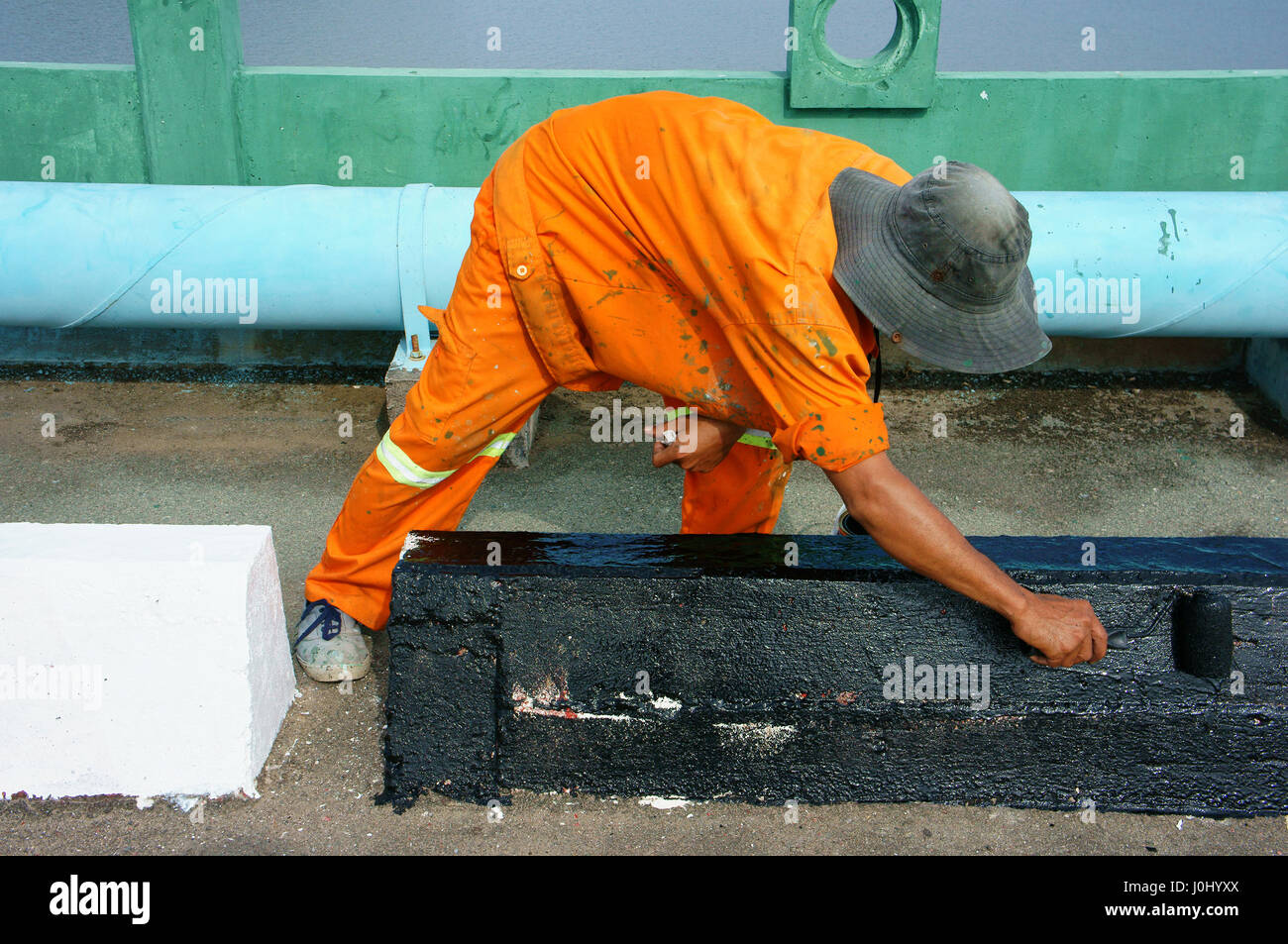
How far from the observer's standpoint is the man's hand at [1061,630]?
2.11 metres

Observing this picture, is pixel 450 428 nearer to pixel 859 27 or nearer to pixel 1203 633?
pixel 1203 633

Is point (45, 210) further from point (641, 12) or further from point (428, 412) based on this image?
point (641, 12)

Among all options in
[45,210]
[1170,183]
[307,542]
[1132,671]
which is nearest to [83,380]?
[45,210]

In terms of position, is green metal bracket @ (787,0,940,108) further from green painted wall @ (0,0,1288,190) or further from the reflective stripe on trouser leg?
the reflective stripe on trouser leg

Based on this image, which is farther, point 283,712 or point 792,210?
point 283,712

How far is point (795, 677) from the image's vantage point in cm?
235

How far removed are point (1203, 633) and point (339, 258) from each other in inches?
116

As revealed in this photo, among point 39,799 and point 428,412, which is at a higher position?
point 428,412

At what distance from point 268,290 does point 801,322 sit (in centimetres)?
257

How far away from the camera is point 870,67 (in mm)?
4387

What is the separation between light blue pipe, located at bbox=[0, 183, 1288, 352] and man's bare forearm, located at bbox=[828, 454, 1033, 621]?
2.20 meters

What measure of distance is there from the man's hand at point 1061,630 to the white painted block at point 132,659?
157 centimetres
